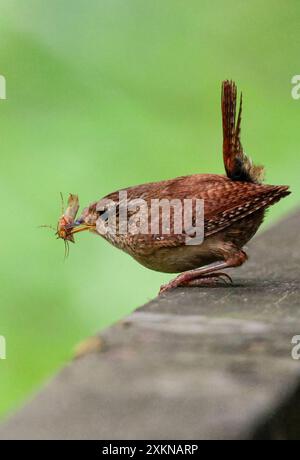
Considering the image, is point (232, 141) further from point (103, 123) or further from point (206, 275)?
point (103, 123)

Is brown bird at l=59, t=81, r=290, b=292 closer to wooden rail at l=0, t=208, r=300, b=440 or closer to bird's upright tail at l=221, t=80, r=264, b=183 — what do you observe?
bird's upright tail at l=221, t=80, r=264, b=183

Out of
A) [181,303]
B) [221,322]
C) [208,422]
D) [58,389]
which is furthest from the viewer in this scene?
[181,303]

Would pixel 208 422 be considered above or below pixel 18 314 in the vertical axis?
below

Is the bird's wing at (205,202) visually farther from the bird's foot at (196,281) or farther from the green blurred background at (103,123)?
the green blurred background at (103,123)

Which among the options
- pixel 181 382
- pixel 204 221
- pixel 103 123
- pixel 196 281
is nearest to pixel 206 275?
pixel 196 281

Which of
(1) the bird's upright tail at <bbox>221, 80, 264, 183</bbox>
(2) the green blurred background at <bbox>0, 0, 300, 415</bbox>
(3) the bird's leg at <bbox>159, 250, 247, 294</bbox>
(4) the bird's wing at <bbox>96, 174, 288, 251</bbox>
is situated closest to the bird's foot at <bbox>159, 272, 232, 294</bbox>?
(3) the bird's leg at <bbox>159, 250, 247, 294</bbox>

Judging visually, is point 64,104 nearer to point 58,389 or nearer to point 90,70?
point 90,70
